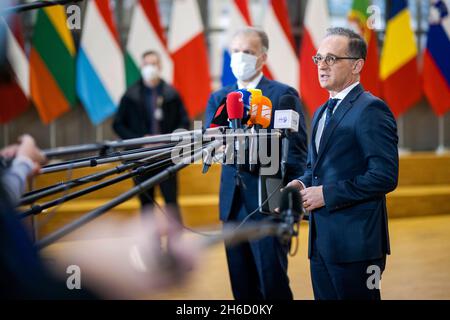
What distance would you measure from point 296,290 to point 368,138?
6.48ft

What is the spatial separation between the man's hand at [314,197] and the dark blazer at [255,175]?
448 mm

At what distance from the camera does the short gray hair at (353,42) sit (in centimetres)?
184

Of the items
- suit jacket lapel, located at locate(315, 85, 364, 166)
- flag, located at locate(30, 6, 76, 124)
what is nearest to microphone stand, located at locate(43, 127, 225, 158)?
suit jacket lapel, located at locate(315, 85, 364, 166)

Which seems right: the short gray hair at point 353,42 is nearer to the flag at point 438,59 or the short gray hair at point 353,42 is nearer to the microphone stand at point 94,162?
the microphone stand at point 94,162

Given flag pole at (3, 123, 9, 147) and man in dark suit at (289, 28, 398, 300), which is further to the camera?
flag pole at (3, 123, 9, 147)

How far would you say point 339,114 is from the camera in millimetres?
1878

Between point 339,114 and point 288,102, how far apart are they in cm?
38

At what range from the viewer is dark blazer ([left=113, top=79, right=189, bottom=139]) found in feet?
14.9

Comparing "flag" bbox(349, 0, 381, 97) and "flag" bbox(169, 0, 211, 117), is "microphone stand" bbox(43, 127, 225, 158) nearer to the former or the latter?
"flag" bbox(349, 0, 381, 97)

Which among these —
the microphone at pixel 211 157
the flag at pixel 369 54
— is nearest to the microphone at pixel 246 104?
the microphone at pixel 211 157

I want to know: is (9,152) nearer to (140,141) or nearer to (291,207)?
(140,141)

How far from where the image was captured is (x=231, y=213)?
2.51m

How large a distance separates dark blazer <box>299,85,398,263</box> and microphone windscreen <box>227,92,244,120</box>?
1.01 feet

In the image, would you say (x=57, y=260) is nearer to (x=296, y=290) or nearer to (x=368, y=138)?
(x=368, y=138)
